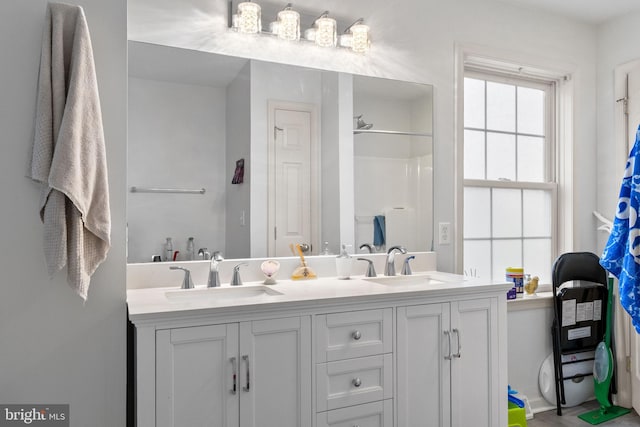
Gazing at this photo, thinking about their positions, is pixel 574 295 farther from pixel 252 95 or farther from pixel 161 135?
pixel 161 135

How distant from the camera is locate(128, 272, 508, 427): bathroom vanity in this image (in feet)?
4.78

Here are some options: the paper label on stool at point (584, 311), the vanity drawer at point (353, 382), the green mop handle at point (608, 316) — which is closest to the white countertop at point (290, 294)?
the vanity drawer at point (353, 382)

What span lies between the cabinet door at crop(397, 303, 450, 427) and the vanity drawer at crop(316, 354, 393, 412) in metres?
0.07

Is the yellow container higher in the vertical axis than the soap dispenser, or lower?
lower

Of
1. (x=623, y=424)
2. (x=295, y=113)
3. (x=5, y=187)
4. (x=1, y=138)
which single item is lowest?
(x=623, y=424)

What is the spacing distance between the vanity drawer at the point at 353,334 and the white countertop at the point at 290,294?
7 centimetres

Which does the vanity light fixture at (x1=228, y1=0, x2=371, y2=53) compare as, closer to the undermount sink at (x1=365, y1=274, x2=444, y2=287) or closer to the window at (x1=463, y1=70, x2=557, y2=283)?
the window at (x1=463, y1=70, x2=557, y2=283)

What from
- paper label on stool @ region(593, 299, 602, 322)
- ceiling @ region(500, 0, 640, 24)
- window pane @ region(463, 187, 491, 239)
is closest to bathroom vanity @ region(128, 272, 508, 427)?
window pane @ region(463, 187, 491, 239)

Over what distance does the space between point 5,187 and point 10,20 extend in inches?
20.7

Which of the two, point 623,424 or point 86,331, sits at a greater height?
point 86,331

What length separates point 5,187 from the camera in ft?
4.60

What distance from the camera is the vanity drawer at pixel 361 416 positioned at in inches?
65.9

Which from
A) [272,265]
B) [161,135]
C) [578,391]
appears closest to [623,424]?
[578,391]

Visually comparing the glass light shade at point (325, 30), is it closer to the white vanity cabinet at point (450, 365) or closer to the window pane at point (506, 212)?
the white vanity cabinet at point (450, 365)
